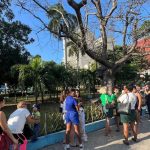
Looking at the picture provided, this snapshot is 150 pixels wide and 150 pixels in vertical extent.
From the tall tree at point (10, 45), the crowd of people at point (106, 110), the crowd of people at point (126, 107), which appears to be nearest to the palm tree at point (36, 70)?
the tall tree at point (10, 45)

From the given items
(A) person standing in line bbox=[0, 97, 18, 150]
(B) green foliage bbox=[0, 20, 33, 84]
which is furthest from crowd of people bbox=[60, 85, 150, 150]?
(B) green foliage bbox=[0, 20, 33, 84]

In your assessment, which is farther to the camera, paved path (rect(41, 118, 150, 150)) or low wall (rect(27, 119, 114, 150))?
paved path (rect(41, 118, 150, 150))

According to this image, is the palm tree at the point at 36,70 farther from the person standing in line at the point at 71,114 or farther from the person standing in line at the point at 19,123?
the person standing in line at the point at 19,123

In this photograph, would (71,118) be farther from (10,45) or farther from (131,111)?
(10,45)

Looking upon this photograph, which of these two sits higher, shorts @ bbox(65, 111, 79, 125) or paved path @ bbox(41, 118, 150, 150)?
shorts @ bbox(65, 111, 79, 125)

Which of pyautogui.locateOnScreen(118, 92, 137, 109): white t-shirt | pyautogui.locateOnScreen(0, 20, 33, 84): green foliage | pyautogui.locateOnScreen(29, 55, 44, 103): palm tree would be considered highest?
pyautogui.locateOnScreen(0, 20, 33, 84): green foliage

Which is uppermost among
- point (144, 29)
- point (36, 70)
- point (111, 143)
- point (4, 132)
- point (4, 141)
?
point (144, 29)

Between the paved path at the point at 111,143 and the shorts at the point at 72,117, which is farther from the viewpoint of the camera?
the paved path at the point at 111,143

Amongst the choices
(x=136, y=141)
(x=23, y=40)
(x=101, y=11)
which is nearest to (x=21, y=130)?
(x=136, y=141)

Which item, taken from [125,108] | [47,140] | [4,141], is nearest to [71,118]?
[47,140]

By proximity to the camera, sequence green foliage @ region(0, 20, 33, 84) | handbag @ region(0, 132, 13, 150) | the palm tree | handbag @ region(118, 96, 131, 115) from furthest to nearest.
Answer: green foliage @ region(0, 20, 33, 84) < the palm tree < handbag @ region(118, 96, 131, 115) < handbag @ region(0, 132, 13, 150)

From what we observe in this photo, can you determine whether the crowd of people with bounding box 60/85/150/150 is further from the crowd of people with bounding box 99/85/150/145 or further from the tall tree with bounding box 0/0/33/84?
the tall tree with bounding box 0/0/33/84

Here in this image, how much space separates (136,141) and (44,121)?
9.49 ft

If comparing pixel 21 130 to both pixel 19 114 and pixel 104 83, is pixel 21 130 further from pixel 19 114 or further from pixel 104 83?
pixel 104 83
